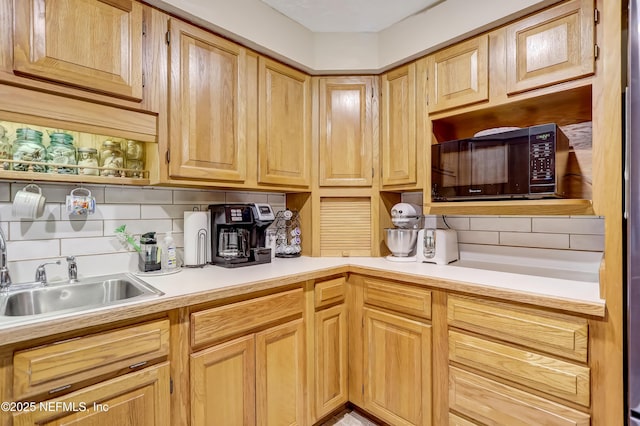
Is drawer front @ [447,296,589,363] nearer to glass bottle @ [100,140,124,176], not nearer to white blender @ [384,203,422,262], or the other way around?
white blender @ [384,203,422,262]

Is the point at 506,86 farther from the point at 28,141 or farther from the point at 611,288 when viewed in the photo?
the point at 28,141

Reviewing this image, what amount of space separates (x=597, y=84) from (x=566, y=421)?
4.29 ft

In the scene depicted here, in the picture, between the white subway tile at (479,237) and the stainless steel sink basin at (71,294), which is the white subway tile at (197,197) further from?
the white subway tile at (479,237)

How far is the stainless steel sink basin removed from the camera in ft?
3.97

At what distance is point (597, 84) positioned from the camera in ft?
4.29

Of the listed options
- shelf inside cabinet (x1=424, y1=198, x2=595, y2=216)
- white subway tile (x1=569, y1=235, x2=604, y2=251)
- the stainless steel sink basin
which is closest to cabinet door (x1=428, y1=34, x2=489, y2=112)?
shelf inside cabinet (x1=424, y1=198, x2=595, y2=216)

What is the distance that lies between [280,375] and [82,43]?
1.65 metres

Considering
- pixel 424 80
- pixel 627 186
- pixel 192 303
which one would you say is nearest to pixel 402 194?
pixel 424 80

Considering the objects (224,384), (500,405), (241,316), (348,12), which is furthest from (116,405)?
(348,12)

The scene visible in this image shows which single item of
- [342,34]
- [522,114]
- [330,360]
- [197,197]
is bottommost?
[330,360]

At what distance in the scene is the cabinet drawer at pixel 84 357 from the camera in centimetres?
90

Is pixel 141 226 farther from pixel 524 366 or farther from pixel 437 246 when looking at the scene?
pixel 524 366

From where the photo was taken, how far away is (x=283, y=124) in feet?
6.47

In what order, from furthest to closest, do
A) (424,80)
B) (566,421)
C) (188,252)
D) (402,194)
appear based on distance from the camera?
1. (402,194)
2. (424,80)
3. (188,252)
4. (566,421)
